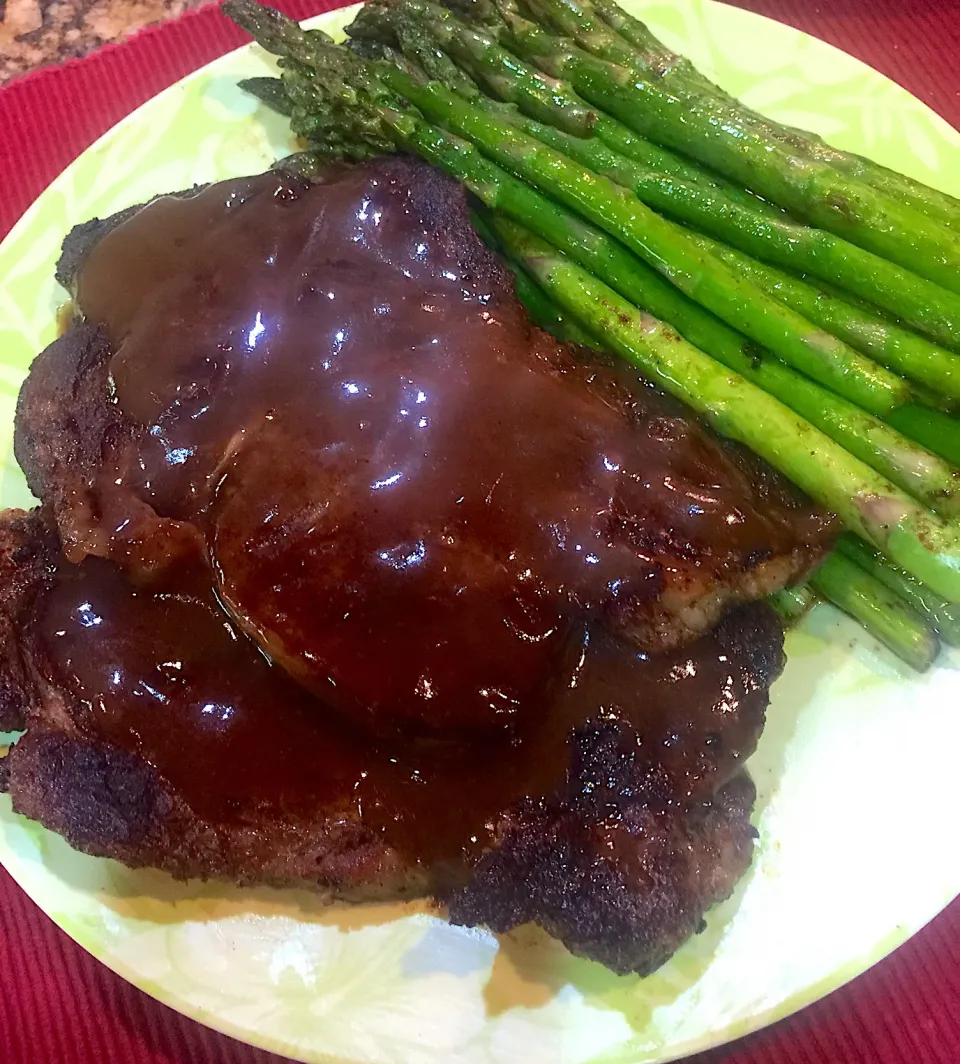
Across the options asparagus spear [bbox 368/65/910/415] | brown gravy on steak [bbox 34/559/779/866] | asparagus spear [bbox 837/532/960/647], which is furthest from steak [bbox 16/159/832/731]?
asparagus spear [bbox 368/65/910/415]

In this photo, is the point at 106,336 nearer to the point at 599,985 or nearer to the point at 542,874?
the point at 542,874

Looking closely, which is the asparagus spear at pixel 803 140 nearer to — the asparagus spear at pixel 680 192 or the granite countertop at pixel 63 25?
the asparagus spear at pixel 680 192

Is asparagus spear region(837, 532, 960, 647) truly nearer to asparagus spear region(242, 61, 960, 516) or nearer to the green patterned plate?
the green patterned plate

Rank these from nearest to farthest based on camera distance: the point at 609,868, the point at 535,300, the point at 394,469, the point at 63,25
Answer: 1. the point at 609,868
2. the point at 394,469
3. the point at 535,300
4. the point at 63,25

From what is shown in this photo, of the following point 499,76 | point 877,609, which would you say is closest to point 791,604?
point 877,609

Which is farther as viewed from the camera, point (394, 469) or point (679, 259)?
point (679, 259)

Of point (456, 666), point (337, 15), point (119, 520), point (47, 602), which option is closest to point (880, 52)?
point (337, 15)

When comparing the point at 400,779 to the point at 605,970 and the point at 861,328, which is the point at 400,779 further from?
the point at 861,328
